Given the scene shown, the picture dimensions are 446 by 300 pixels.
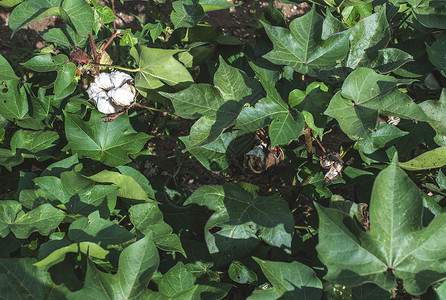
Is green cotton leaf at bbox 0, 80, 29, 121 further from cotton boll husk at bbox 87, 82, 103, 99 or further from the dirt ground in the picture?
the dirt ground

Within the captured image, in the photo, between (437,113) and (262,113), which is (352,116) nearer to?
(262,113)

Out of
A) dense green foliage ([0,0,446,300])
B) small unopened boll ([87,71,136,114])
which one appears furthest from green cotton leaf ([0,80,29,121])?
small unopened boll ([87,71,136,114])

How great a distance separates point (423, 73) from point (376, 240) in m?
0.89

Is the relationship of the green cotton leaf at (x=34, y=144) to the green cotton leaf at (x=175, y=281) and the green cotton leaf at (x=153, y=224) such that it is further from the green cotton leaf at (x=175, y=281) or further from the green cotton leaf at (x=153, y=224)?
the green cotton leaf at (x=175, y=281)

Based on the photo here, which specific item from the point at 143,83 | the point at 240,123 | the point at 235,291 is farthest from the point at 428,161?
the point at 143,83

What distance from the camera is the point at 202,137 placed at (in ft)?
4.45

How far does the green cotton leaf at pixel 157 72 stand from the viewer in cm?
150

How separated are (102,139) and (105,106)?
0.53 feet

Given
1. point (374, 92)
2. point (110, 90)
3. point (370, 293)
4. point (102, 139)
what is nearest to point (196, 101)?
point (110, 90)

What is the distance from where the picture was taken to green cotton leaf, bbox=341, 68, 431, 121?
4.11ft

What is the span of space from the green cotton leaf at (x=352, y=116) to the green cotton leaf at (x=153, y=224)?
0.60 meters

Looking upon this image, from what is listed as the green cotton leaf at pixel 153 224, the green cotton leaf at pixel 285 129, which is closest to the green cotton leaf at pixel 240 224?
the green cotton leaf at pixel 153 224

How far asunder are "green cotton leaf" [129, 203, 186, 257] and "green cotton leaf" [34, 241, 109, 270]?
0.51ft

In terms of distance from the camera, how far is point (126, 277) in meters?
1.08
